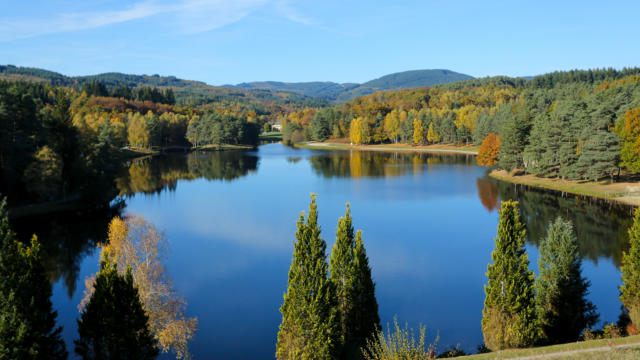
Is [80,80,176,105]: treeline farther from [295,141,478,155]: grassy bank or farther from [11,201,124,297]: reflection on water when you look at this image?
[11,201,124,297]: reflection on water

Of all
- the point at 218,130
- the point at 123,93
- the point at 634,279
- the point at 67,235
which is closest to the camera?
the point at 634,279

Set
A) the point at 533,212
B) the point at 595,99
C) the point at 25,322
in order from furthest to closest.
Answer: the point at 595,99 → the point at 533,212 → the point at 25,322

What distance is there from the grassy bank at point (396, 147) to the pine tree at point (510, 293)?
104 metres

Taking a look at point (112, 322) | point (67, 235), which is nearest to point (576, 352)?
point (112, 322)

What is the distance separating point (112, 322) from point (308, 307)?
19.5 ft

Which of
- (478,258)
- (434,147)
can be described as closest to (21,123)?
(478,258)

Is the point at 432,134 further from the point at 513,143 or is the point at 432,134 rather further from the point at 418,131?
the point at 513,143

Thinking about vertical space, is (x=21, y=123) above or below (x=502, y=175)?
above

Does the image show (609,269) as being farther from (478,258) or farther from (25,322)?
(25,322)

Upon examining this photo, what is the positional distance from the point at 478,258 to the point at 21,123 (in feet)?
160

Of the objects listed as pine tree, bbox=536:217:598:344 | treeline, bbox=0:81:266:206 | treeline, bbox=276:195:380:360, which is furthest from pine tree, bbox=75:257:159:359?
treeline, bbox=0:81:266:206

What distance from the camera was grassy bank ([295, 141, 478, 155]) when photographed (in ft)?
412

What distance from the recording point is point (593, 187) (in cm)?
5819

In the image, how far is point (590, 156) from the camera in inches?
2270
